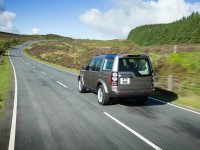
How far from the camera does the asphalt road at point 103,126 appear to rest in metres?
6.05

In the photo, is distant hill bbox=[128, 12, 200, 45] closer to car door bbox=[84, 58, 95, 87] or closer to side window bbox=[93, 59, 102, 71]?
car door bbox=[84, 58, 95, 87]

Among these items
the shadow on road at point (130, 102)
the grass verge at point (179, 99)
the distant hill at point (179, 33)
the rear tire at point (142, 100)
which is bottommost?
the grass verge at point (179, 99)

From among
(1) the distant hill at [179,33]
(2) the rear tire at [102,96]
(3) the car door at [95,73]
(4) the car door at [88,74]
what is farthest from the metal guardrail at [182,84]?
(1) the distant hill at [179,33]

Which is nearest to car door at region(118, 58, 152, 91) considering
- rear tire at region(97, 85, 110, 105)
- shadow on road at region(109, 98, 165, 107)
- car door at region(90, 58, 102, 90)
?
rear tire at region(97, 85, 110, 105)

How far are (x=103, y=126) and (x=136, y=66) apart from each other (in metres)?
3.41

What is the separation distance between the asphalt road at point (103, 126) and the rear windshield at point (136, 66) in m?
1.41

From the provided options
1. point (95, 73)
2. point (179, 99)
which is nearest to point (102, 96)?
point (95, 73)

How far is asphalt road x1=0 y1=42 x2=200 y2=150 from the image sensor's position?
6.05m

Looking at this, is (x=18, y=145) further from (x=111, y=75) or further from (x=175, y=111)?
(x=175, y=111)

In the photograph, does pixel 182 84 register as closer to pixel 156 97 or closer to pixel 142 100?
pixel 156 97

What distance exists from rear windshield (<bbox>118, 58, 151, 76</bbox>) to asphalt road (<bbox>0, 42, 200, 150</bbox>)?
1.41m

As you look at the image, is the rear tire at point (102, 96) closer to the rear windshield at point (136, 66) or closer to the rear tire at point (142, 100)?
the rear windshield at point (136, 66)

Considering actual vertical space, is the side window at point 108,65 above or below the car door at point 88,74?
above

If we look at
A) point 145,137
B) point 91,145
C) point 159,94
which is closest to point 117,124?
point 145,137
